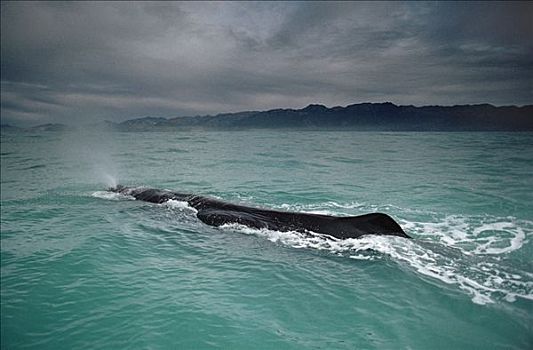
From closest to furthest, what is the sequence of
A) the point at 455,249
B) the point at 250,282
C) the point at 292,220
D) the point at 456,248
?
the point at 250,282
the point at 455,249
the point at 456,248
the point at 292,220

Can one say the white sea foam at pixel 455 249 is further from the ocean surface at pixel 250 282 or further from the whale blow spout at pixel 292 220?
the whale blow spout at pixel 292 220

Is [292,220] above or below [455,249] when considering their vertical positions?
above

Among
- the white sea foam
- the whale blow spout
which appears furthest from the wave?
the whale blow spout

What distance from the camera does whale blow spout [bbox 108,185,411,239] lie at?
1109 centimetres

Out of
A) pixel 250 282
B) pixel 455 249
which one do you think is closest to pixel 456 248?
pixel 455 249

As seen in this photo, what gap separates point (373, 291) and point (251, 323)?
3.28 m

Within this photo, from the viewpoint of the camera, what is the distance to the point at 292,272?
879 cm

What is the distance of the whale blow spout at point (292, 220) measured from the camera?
11.1 m

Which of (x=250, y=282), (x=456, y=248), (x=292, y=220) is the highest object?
(x=292, y=220)

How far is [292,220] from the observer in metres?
12.5

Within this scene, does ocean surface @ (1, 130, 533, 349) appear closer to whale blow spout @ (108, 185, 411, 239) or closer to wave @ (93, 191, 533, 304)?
wave @ (93, 191, 533, 304)

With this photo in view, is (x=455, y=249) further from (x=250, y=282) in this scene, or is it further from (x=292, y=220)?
(x=250, y=282)

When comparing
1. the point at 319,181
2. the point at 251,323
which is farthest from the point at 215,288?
the point at 319,181

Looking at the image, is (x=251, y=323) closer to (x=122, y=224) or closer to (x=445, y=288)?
(x=445, y=288)
